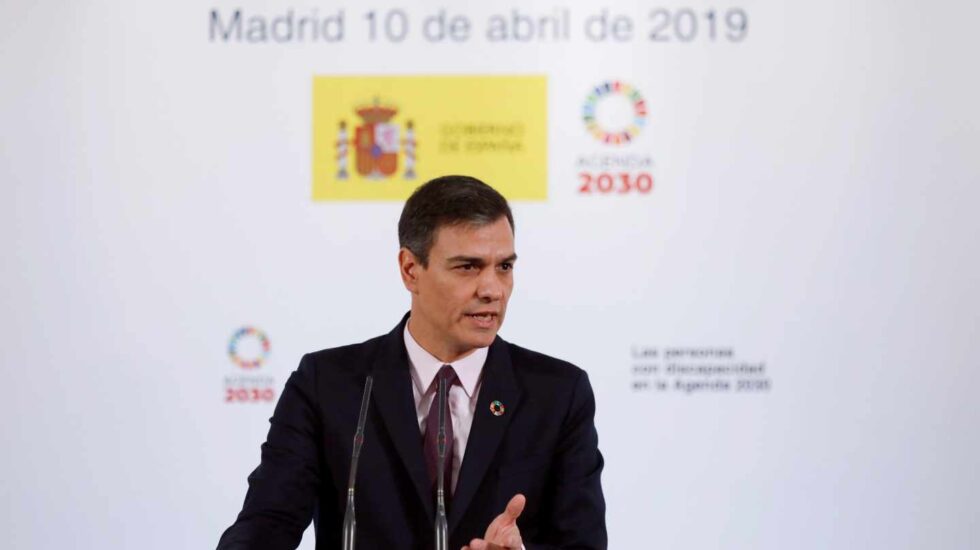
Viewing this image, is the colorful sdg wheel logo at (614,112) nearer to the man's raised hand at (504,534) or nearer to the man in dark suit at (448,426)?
the man in dark suit at (448,426)

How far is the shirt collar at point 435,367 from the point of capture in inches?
99.8

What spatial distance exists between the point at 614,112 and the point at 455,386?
1.94 metres

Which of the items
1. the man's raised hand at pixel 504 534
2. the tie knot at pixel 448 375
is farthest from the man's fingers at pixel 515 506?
the tie knot at pixel 448 375

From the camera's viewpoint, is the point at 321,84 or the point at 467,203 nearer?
the point at 467,203

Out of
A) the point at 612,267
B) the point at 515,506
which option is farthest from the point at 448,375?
the point at 612,267

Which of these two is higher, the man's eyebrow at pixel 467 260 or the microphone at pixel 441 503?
the man's eyebrow at pixel 467 260

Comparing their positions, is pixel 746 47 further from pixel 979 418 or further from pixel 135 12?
pixel 135 12

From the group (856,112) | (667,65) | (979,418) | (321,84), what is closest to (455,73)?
(321,84)

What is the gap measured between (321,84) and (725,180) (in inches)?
57.7

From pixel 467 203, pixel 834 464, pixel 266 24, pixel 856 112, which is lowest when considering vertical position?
pixel 834 464

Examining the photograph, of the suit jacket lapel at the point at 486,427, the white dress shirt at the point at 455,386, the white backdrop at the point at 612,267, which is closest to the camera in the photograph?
the suit jacket lapel at the point at 486,427

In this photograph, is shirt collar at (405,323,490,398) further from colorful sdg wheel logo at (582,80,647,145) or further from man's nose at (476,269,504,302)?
colorful sdg wheel logo at (582,80,647,145)

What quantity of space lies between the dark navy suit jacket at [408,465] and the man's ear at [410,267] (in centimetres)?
15

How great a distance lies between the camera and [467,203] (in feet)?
8.07
